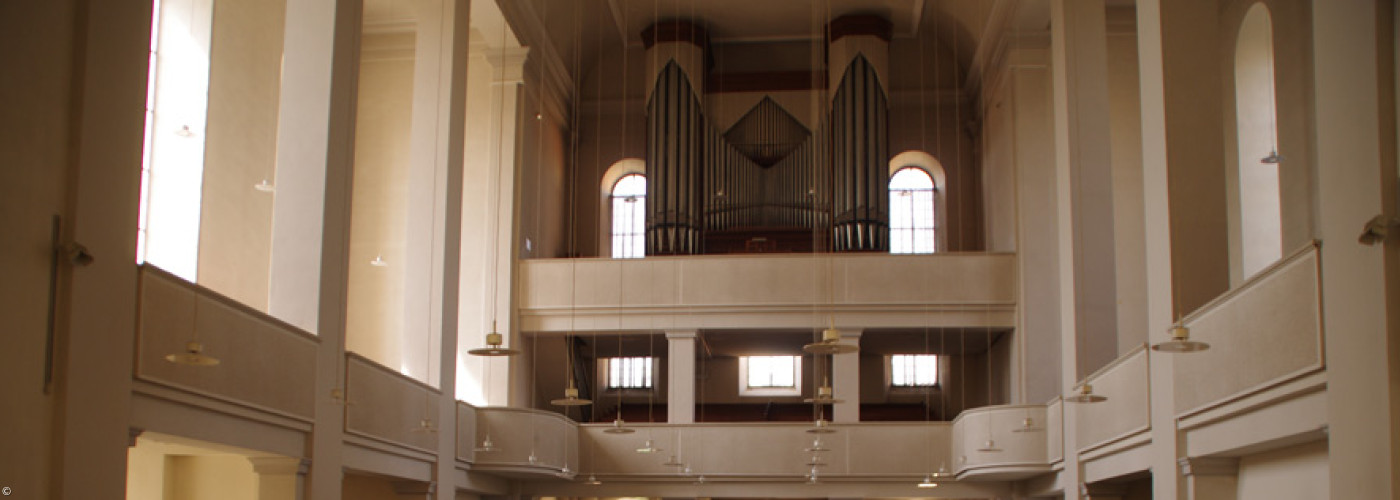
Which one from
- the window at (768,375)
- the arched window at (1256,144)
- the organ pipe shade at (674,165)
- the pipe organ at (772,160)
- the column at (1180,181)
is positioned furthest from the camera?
the window at (768,375)

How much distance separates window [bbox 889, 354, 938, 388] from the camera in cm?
2769

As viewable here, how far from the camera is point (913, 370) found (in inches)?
1096

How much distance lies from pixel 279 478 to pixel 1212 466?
9610 millimetres

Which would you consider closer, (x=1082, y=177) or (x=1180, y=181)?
(x=1180, y=181)

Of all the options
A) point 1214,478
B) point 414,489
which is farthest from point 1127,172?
point 414,489

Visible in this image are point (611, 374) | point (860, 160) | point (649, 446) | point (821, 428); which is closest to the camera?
point (821, 428)

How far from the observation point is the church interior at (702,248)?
32.8ft

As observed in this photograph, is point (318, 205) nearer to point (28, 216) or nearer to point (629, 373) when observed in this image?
point (28, 216)

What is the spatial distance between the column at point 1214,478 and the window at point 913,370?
1411 centimetres

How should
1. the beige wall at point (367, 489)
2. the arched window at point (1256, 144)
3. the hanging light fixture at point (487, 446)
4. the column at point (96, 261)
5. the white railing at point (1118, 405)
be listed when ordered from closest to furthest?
the column at point (96, 261), the white railing at point (1118, 405), the arched window at point (1256, 144), the beige wall at point (367, 489), the hanging light fixture at point (487, 446)

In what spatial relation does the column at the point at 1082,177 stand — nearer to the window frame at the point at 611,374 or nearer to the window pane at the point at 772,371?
the window pane at the point at 772,371

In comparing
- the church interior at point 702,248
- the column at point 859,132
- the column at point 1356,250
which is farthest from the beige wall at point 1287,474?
the column at point 859,132

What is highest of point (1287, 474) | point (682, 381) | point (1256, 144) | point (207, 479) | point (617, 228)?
point (617, 228)

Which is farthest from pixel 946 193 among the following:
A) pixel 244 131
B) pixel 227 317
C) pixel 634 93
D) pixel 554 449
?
pixel 227 317
